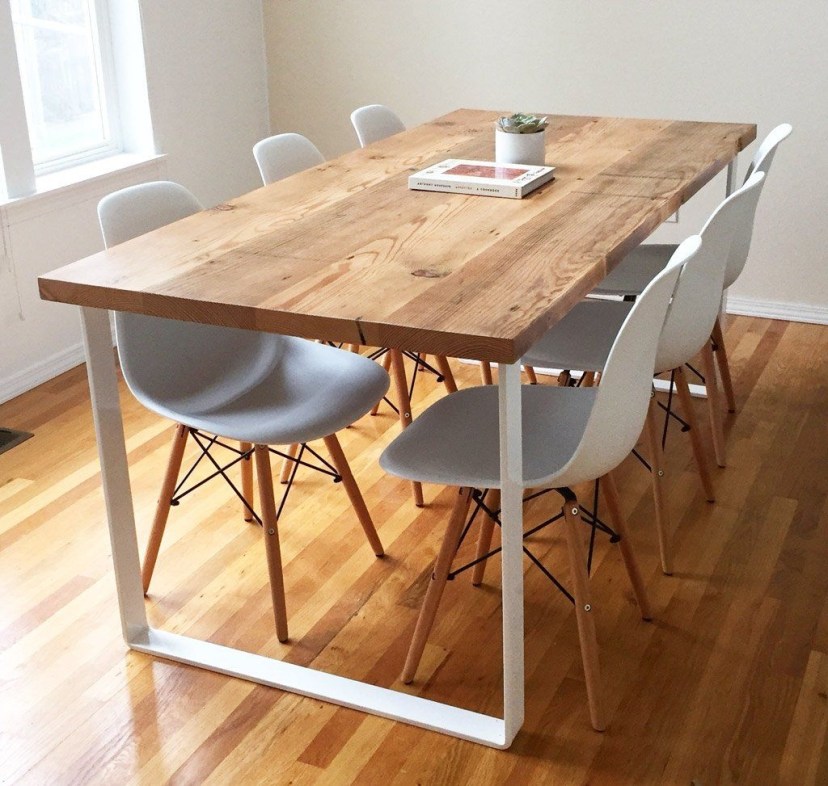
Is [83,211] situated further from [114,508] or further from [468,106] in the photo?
[114,508]

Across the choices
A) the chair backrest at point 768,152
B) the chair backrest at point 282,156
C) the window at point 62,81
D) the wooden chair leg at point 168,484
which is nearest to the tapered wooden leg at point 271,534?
the wooden chair leg at point 168,484

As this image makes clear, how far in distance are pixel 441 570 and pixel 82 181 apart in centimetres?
232

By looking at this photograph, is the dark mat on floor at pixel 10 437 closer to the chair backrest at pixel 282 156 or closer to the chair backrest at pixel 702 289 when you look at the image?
the chair backrest at pixel 282 156

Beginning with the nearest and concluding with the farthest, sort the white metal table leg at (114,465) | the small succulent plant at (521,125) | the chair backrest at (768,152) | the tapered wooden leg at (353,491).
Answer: the white metal table leg at (114,465) < the tapered wooden leg at (353,491) < the small succulent plant at (521,125) < the chair backrest at (768,152)

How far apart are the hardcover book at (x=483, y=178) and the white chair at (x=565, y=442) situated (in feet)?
1.55

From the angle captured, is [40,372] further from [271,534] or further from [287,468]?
[271,534]

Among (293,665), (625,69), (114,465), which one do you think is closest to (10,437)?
(114,465)

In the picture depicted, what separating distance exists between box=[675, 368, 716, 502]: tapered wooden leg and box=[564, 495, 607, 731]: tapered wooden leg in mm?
825

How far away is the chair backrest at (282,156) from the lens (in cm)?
318

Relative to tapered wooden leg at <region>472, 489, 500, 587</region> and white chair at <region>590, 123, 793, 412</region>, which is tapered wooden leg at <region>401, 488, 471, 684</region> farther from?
white chair at <region>590, 123, 793, 412</region>

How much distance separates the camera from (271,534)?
231 centimetres

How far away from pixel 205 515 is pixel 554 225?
3.97ft

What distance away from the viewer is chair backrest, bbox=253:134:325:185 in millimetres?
3182

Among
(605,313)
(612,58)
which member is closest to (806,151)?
(612,58)
